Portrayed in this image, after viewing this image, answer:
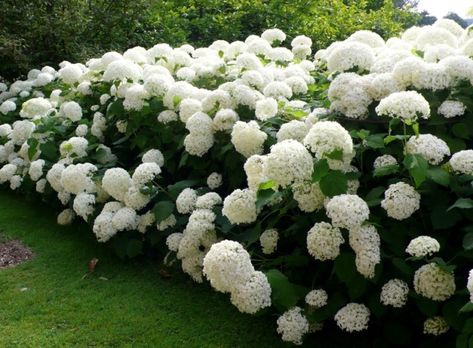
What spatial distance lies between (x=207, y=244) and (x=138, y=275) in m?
0.95

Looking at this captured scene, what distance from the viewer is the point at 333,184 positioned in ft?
9.98

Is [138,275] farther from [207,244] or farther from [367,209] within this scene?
[367,209]

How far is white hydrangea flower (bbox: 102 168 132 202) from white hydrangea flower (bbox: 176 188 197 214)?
0.61 m

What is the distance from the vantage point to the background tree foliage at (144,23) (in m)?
8.92

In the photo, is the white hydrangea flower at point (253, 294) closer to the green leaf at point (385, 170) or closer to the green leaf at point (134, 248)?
the green leaf at point (385, 170)

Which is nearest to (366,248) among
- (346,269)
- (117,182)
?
(346,269)

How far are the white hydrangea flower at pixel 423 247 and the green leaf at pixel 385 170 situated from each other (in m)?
0.42

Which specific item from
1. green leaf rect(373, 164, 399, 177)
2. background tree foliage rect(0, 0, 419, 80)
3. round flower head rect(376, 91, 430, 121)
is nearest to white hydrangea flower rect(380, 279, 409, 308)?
green leaf rect(373, 164, 399, 177)

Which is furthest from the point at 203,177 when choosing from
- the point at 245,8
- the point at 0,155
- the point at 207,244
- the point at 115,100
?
the point at 245,8

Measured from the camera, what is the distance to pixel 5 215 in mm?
6141

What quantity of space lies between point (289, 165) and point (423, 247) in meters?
0.80

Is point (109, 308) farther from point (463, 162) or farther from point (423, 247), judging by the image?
point (463, 162)

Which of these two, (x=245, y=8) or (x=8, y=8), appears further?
(x=245, y=8)

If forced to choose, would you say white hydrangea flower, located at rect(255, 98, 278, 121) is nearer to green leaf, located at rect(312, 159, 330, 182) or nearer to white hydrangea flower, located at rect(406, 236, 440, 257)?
green leaf, located at rect(312, 159, 330, 182)
